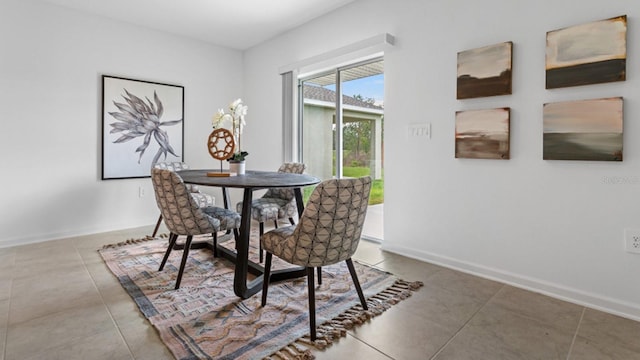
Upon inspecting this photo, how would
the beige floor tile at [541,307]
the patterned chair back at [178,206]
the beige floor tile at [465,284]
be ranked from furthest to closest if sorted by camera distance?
1. the beige floor tile at [465,284]
2. the patterned chair back at [178,206]
3. the beige floor tile at [541,307]

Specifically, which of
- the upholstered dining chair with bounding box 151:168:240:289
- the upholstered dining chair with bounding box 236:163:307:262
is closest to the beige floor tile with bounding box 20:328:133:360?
the upholstered dining chair with bounding box 151:168:240:289

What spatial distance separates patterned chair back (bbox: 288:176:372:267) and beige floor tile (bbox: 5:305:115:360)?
46.8 inches

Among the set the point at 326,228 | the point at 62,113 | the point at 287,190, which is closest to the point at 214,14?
the point at 62,113

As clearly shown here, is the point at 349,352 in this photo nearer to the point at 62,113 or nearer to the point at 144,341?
the point at 144,341

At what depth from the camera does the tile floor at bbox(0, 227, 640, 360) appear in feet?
5.43

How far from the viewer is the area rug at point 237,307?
1.70 meters

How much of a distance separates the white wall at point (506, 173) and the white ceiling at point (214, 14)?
0.58m

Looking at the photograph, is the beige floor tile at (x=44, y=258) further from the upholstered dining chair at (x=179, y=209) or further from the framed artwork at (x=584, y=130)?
the framed artwork at (x=584, y=130)

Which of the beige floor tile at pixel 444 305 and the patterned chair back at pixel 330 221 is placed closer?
the patterned chair back at pixel 330 221

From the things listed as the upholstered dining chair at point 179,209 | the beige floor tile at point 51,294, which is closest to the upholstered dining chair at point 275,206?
the upholstered dining chair at point 179,209

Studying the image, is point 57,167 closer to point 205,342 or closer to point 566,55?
point 205,342

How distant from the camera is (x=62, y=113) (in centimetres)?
368

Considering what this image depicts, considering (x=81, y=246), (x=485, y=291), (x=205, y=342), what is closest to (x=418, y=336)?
(x=485, y=291)

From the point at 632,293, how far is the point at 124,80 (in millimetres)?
5114
